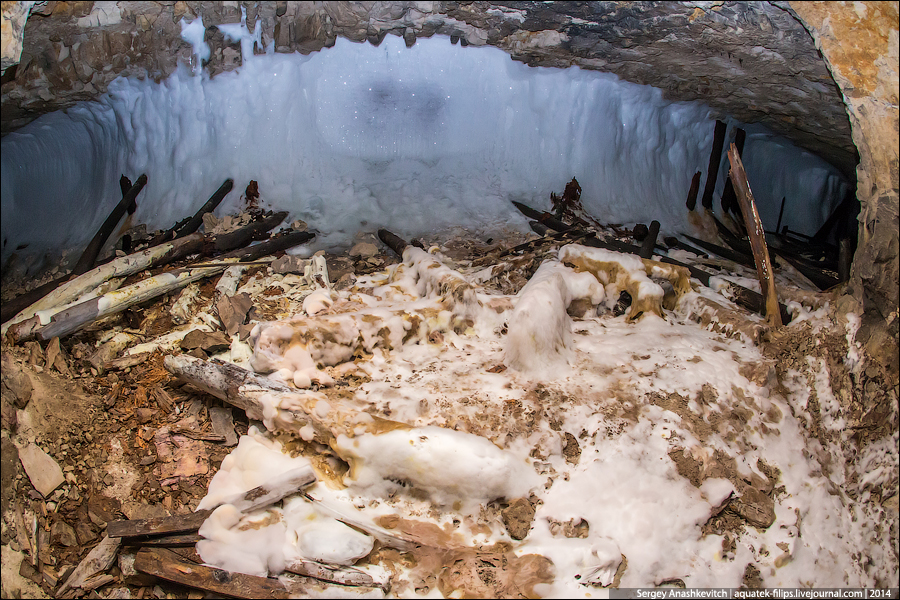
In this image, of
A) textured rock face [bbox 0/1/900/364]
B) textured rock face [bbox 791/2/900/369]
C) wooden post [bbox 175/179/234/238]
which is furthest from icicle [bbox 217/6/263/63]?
textured rock face [bbox 791/2/900/369]

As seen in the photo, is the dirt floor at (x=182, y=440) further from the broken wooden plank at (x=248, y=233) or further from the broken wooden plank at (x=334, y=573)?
the broken wooden plank at (x=248, y=233)

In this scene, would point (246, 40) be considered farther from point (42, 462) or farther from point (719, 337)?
point (719, 337)

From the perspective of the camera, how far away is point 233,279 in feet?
13.1

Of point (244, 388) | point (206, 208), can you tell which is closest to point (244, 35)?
point (206, 208)

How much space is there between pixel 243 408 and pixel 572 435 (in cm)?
174

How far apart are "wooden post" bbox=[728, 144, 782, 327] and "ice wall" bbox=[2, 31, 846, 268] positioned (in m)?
2.16

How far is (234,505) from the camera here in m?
2.50

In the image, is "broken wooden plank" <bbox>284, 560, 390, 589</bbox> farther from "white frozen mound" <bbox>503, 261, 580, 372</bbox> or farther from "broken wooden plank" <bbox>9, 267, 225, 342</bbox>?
"broken wooden plank" <bbox>9, 267, 225, 342</bbox>

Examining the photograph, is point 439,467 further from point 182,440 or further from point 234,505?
point 182,440

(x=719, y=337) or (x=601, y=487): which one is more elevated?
(x=719, y=337)

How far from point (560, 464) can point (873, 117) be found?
220cm

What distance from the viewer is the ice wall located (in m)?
4.77

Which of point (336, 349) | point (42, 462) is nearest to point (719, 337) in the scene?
point (336, 349)

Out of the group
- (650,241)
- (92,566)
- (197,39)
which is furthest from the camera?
(650,241)
